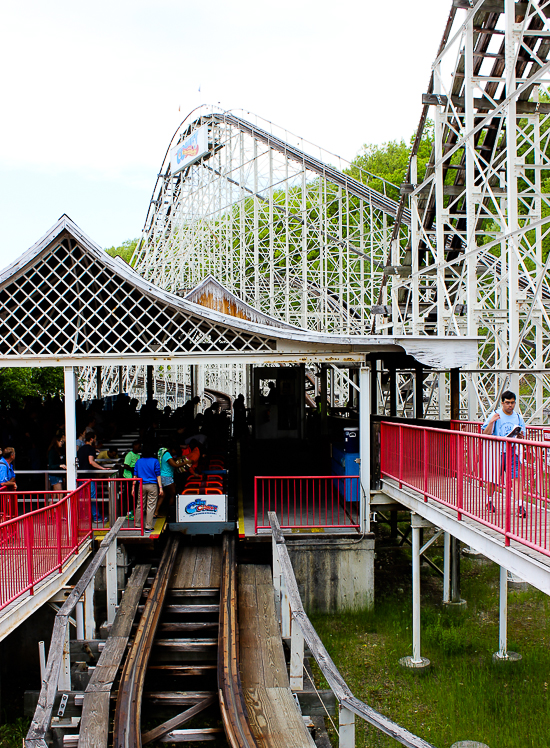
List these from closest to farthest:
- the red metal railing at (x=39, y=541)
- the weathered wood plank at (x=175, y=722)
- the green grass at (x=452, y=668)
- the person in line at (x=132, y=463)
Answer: the weathered wood plank at (x=175, y=722)
the red metal railing at (x=39, y=541)
the green grass at (x=452, y=668)
the person in line at (x=132, y=463)

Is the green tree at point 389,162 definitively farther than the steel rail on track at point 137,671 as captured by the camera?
Yes

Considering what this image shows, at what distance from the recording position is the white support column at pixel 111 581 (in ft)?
29.9

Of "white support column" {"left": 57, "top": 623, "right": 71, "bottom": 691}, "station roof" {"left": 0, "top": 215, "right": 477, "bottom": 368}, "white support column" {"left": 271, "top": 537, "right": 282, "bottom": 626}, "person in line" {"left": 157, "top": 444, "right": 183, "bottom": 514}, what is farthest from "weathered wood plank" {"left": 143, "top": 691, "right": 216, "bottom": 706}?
"station roof" {"left": 0, "top": 215, "right": 477, "bottom": 368}

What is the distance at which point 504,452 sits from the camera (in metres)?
6.31

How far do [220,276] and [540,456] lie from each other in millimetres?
26881

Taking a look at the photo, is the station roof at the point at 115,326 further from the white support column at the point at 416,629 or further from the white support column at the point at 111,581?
the white support column at the point at 111,581

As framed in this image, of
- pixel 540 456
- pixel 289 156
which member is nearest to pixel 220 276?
pixel 289 156

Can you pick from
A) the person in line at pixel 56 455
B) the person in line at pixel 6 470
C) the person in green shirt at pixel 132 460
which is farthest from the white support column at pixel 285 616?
the person in line at pixel 56 455

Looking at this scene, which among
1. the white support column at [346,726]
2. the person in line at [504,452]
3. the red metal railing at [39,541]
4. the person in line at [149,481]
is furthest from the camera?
the person in line at [149,481]

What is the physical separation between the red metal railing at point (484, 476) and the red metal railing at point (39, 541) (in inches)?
193

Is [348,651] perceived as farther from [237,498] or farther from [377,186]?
[377,186]

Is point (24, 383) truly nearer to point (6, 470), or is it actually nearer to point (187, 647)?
point (6, 470)

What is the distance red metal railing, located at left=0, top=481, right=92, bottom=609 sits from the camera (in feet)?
23.6

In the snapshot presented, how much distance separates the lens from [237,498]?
13688mm
